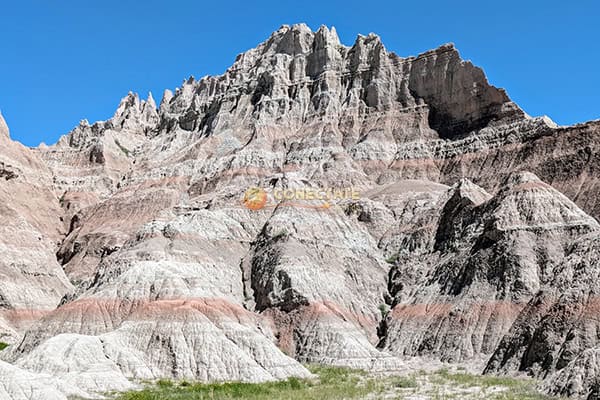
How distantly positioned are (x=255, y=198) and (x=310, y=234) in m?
13.9

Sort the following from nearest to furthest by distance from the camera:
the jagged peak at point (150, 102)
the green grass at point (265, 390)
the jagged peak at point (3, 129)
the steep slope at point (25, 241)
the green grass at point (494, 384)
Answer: the green grass at point (494, 384) < the green grass at point (265, 390) < the steep slope at point (25, 241) < the jagged peak at point (3, 129) < the jagged peak at point (150, 102)

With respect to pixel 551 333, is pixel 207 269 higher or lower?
higher

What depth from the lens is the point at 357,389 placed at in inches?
1722

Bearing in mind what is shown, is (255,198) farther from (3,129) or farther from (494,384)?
(3,129)

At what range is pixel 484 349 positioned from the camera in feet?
195

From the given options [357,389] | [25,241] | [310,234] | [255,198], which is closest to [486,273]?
[310,234]

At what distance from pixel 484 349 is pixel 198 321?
75.0 ft

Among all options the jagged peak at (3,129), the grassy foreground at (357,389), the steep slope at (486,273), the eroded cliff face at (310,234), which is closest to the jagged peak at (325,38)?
the eroded cliff face at (310,234)

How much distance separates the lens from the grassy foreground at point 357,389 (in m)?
39.6

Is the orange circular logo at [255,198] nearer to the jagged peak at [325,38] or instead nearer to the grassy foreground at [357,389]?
the grassy foreground at [357,389]

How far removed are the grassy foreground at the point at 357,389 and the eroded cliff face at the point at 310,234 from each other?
2.56 m

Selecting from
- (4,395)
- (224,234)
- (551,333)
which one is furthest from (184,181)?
(4,395)

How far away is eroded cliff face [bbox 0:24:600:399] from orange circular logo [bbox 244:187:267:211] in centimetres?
100

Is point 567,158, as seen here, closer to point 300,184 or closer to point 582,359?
point 300,184
